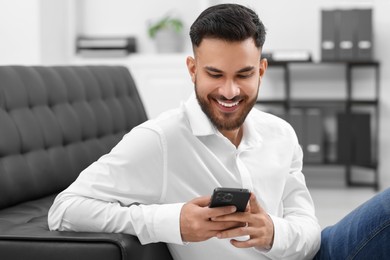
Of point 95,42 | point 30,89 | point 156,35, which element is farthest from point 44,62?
point 30,89

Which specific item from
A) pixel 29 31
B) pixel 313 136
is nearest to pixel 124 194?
pixel 313 136

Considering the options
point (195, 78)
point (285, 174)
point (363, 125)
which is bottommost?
point (363, 125)

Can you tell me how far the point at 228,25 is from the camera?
1580 millimetres

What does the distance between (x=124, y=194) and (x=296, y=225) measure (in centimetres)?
41

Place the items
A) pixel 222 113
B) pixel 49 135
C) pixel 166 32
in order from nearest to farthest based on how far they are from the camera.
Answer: pixel 222 113
pixel 49 135
pixel 166 32

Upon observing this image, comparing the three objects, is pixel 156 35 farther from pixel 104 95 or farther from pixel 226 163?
pixel 226 163

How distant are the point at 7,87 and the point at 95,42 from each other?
3427mm

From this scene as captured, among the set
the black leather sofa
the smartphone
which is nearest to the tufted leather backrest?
the black leather sofa

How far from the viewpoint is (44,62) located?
5543 millimetres

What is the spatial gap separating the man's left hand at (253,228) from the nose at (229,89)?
240 mm

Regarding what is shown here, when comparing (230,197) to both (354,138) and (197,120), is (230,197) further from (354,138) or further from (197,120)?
(354,138)

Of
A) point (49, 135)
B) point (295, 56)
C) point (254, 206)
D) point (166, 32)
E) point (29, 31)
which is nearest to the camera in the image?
point (254, 206)

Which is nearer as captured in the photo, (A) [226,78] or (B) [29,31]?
(A) [226,78]

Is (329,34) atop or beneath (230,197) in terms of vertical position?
atop
